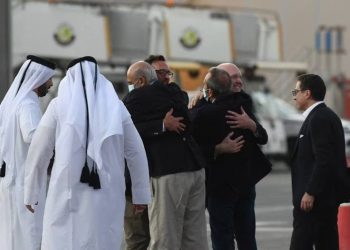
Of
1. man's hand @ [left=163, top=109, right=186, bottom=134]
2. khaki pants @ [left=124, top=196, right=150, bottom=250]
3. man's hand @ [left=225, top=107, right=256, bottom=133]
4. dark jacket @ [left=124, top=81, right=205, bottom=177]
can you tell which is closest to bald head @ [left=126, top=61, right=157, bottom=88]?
dark jacket @ [left=124, top=81, right=205, bottom=177]

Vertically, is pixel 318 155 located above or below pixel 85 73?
below

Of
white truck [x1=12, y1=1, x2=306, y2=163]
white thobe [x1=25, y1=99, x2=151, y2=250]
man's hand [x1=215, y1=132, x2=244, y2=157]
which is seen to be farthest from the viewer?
white truck [x1=12, y1=1, x2=306, y2=163]

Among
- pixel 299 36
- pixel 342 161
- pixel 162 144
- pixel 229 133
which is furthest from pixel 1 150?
pixel 299 36

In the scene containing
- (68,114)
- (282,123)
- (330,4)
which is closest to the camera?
(68,114)

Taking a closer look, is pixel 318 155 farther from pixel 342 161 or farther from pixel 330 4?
pixel 330 4

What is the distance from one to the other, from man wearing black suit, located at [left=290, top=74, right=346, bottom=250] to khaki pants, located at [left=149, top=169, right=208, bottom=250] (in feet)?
2.88

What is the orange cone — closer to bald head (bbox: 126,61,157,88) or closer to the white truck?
bald head (bbox: 126,61,157,88)

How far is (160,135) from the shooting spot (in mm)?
9094

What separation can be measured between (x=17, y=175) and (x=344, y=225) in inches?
104

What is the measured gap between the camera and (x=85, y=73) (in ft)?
25.0

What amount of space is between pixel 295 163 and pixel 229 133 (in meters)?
0.95

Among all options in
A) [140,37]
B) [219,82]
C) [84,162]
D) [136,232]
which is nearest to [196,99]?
[219,82]

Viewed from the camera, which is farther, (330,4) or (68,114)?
(330,4)

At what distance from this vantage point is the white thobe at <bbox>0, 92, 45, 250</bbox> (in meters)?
8.76
